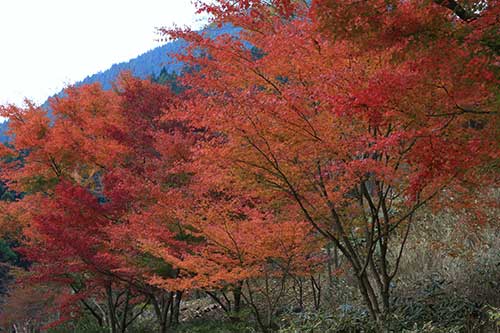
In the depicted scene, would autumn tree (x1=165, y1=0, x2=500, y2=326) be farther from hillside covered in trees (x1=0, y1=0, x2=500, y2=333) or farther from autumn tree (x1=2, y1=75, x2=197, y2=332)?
autumn tree (x1=2, y1=75, x2=197, y2=332)

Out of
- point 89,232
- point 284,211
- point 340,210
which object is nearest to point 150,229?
point 89,232

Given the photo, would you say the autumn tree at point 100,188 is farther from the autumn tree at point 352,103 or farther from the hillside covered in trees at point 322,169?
the autumn tree at point 352,103

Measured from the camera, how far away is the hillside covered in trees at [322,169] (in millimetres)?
4832

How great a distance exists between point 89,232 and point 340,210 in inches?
264

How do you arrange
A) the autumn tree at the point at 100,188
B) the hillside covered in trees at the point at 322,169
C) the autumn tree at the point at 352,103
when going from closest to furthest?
the autumn tree at the point at 352,103, the hillside covered in trees at the point at 322,169, the autumn tree at the point at 100,188

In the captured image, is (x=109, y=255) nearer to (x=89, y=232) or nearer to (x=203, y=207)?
(x=89, y=232)

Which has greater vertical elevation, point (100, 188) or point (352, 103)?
point (100, 188)

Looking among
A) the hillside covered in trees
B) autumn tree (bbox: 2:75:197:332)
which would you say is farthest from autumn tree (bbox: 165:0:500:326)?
autumn tree (bbox: 2:75:197:332)

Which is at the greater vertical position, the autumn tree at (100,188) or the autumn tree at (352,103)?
the autumn tree at (100,188)

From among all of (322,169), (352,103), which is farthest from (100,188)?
(352,103)

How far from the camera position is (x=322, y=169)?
738 cm

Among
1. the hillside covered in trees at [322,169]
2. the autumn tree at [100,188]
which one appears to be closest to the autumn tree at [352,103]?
the hillside covered in trees at [322,169]

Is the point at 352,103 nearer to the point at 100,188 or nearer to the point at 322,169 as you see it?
the point at 322,169

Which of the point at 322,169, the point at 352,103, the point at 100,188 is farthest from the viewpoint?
the point at 100,188
